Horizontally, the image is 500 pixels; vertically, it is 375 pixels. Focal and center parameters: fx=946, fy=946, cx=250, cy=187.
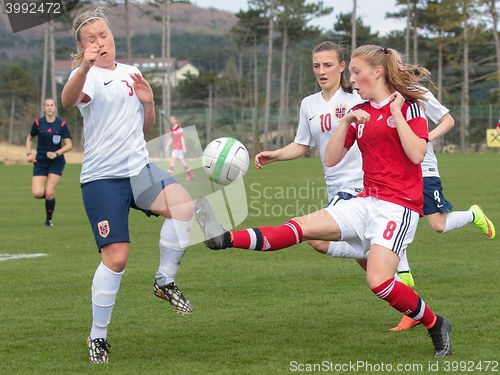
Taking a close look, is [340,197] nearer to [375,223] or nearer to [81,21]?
[375,223]

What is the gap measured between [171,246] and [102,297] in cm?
71

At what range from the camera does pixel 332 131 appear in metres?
7.48

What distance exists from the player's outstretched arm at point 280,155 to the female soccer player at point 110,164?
0.74m

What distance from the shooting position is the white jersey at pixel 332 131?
7.32 metres

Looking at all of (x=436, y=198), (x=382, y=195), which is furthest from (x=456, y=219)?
(x=382, y=195)

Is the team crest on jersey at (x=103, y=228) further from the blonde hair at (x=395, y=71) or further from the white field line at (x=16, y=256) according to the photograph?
the white field line at (x=16, y=256)

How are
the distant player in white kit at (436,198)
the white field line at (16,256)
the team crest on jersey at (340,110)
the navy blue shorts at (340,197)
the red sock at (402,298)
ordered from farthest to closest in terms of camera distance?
1. the white field line at (16,256)
2. the distant player in white kit at (436,198)
3. the team crest on jersey at (340,110)
4. the navy blue shorts at (340,197)
5. the red sock at (402,298)

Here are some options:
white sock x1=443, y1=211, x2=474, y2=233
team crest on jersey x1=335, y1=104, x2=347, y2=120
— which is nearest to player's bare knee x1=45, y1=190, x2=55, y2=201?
white sock x1=443, y1=211, x2=474, y2=233

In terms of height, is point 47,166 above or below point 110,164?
below

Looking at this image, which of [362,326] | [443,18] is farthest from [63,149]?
[443,18]

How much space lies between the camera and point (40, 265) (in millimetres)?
10648

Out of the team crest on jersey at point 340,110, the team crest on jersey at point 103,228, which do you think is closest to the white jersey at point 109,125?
the team crest on jersey at point 103,228

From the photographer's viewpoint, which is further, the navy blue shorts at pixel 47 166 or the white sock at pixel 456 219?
the navy blue shorts at pixel 47 166
